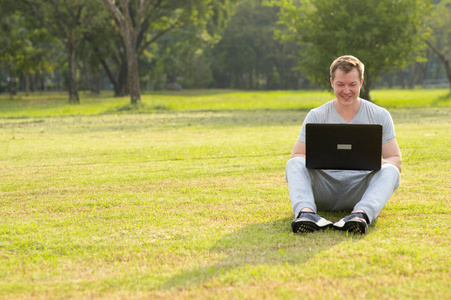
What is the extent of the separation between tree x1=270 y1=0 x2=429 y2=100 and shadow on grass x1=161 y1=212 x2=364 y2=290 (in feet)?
73.7

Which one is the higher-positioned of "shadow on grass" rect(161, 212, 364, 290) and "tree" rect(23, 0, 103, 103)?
"tree" rect(23, 0, 103, 103)

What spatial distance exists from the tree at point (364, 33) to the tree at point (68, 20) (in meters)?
14.6

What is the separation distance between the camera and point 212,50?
79.4 m

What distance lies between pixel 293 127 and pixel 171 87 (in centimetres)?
6590

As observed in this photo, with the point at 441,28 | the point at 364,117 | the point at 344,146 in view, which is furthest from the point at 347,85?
the point at 441,28

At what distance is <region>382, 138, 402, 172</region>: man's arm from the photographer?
16.9ft

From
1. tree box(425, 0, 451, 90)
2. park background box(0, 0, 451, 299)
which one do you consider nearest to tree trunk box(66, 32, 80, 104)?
park background box(0, 0, 451, 299)

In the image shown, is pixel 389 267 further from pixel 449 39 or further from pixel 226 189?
pixel 449 39

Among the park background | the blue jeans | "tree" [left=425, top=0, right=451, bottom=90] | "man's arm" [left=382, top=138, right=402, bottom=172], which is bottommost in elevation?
the park background

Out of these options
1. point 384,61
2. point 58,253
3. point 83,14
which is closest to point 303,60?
point 384,61

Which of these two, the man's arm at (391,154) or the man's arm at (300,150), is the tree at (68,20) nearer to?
the man's arm at (300,150)

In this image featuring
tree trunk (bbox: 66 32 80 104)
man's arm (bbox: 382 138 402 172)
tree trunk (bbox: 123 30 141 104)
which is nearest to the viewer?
man's arm (bbox: 382 138 402 172)

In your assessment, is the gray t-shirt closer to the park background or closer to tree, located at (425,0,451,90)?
the park background

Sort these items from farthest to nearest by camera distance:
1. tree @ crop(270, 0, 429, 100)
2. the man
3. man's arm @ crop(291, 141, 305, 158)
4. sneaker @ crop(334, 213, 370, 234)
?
tree @ crop(270, 0, 429, 100)
man's arm @ crop(291, 141, 305, 158)
the man
sneaker @ crop(334, 213, 370, 234)
